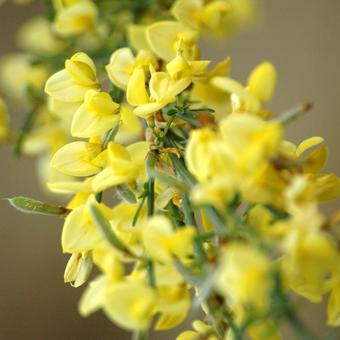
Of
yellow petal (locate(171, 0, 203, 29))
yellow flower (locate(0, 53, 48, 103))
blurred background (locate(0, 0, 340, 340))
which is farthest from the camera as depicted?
blurred background (locate(0, 0, 340, 340))

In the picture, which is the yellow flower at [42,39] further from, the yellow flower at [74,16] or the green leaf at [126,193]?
the green leaf at [126,193]

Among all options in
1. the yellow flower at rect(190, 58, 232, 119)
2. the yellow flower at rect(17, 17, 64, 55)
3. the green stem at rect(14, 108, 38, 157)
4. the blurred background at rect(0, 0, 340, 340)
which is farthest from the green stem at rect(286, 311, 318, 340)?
the blurred background at rect(0, 0, 340, 340)

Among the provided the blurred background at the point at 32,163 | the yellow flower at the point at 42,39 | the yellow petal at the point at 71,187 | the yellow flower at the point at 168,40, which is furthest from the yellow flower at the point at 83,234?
the blurred background at the point at 32,163

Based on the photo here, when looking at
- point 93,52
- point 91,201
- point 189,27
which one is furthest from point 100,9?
point 91,201

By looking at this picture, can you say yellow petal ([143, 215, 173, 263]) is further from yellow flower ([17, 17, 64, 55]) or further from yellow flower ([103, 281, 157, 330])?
yellow flower ([17, 17, 64, 55])

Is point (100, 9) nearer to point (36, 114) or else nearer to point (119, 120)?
Answer: point (36, 114)

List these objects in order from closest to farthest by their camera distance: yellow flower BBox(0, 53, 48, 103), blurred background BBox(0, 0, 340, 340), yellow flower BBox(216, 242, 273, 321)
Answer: yellow flower BBox(216, 242, 273, 321) → yellow flower BBox(0, 53, 48, 103) → blurred background BBox(0, 0, 340, 340)
